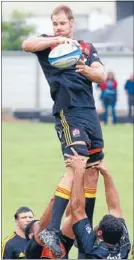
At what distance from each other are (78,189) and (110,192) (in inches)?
23.6

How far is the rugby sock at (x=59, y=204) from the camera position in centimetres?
803

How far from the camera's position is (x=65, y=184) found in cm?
802

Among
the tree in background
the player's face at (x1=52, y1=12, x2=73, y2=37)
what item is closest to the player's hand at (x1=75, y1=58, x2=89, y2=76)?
the player's face at (x1=52, y1=12, x2=73, y2=37)

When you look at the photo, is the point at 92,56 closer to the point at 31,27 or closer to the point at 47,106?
the point at 47,106

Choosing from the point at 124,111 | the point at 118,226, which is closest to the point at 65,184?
the point at 118,226

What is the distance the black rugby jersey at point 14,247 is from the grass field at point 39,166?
4.35 m

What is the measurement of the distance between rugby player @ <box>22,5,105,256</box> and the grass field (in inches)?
272

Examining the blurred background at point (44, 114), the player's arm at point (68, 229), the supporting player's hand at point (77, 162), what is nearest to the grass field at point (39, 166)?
the blurred background at point (44, 114)

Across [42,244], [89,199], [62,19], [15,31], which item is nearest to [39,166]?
[89,199]

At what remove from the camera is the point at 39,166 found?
82.1ft

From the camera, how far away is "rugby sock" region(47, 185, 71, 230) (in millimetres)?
8031

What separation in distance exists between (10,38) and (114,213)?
3757cm

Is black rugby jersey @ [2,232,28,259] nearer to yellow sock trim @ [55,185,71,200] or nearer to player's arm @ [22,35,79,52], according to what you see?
yellow sock trim @ [55,185,71,200]

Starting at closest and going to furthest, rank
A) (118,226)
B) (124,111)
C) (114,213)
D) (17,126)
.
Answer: (118,226), (114,213), (17,126), (124,111)
